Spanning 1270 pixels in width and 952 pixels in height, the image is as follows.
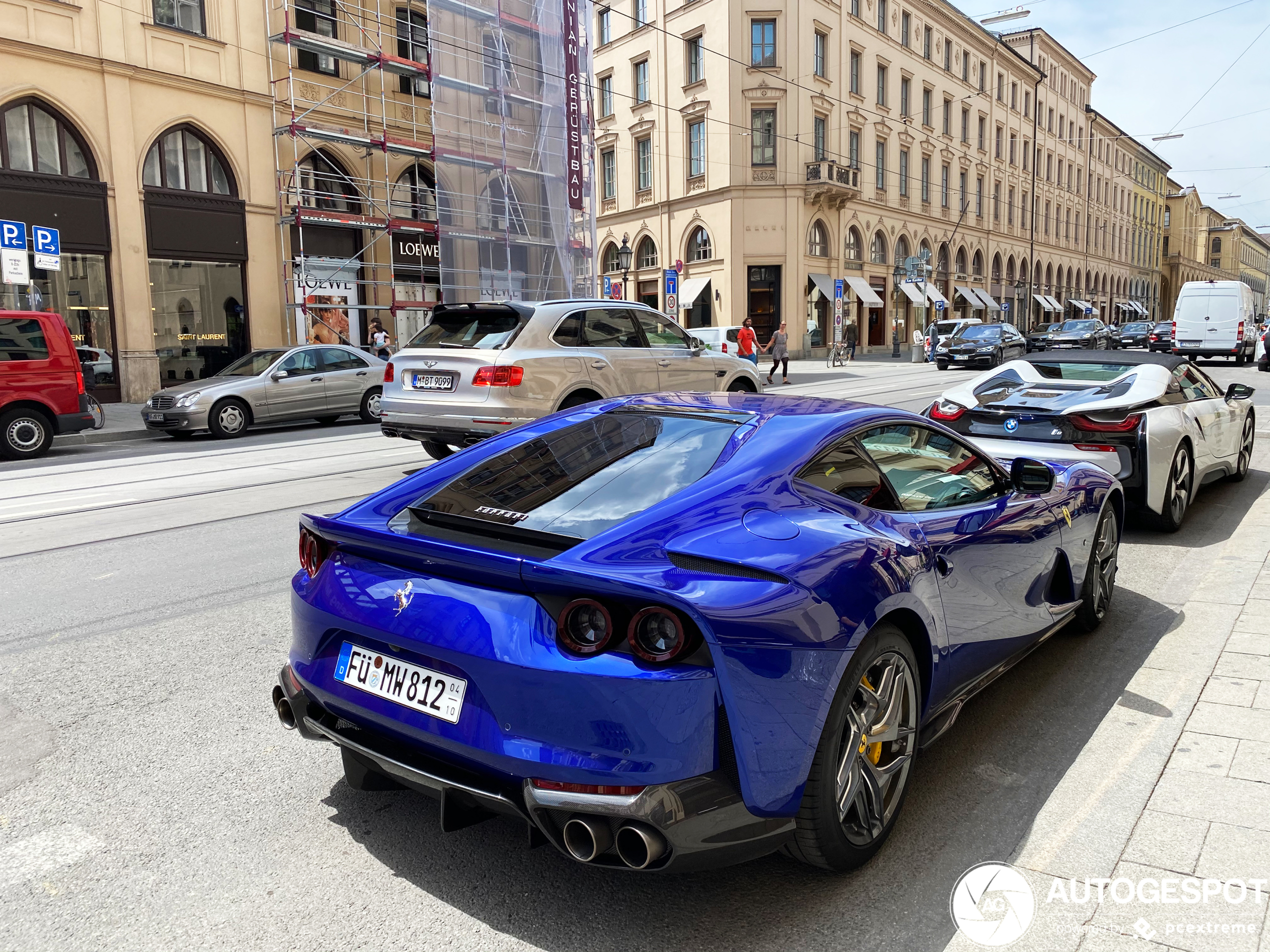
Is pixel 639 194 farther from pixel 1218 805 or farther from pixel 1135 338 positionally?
pixel 1218 805

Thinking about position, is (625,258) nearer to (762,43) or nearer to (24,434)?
(762,43)

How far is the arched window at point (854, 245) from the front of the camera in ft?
142

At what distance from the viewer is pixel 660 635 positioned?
2.29m

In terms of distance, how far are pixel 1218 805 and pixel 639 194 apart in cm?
4387

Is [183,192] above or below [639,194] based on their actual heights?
below

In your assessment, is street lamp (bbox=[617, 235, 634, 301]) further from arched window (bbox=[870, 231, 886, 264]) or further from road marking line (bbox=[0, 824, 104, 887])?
road marking line (bbox=[0, 824, 104, 887])

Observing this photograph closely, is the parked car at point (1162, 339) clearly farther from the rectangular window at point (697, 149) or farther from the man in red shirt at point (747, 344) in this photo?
the rectangular window at point (697, 149)

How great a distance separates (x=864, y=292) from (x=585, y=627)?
43.2 meters

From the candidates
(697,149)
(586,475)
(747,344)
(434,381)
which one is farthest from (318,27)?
(586,475)

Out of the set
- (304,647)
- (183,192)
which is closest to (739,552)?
(304,647)

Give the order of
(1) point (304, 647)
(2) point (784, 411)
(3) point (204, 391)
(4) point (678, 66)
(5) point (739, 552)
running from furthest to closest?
(4) point (678, 66), (3) point (204, 391), (2) point (784, 411), (1) point (304, 647), (5) point (739, 552)

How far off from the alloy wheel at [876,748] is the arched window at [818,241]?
→ 130 feet

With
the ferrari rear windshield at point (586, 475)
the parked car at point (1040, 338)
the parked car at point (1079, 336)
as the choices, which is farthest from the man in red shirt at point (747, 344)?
the ferrari rear windshield at point (586, 475)

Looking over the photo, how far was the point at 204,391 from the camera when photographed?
14.7 metres
